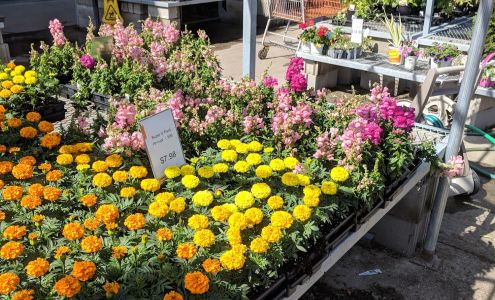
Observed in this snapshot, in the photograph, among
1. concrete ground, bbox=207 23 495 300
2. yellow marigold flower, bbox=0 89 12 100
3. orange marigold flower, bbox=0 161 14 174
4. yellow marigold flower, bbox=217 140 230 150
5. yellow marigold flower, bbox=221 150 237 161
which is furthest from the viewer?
yellow marigold flower, bbox=0 89 12 100

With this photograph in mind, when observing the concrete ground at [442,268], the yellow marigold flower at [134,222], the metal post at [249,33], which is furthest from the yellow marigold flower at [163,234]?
the metal post at [249,33]

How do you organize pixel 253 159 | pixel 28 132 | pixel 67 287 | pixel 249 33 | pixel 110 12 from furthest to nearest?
pixel 110 12
pixel 249 33
pixel 28 132
pixel 253 159
pixel 67 287

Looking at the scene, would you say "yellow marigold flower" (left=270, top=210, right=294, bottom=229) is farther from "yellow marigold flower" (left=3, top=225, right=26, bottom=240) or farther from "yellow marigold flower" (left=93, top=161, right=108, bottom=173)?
"yellow marigold flower" (left=3, top=225, right=26, bottom=240)

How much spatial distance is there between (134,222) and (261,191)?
2.03 ft

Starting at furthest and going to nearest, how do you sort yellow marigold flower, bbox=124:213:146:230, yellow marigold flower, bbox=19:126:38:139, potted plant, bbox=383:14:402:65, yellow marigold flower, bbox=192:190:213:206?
potted plant, bbox=383:14:402:65
yellow marigold flower, bbox=19:126:38:139
yellow marigold flower, bbox=192:190:213:206
yellow marigold flower, bbox=124:213:146:230

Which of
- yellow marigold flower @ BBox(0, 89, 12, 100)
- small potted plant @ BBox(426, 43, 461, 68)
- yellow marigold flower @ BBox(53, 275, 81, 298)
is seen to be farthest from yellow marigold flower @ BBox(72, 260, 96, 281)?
small potted plant @ BBox(426, 43, 461, 68)

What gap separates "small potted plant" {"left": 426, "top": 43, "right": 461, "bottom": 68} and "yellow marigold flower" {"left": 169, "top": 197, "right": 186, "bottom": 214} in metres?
5.02

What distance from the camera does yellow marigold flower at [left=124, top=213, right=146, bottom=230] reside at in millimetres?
2115

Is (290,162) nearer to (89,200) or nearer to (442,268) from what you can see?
(89,200)

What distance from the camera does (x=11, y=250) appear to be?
1905mm

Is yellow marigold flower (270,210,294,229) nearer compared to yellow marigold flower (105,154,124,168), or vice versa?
yellow marigold flower (270,210,294,229)

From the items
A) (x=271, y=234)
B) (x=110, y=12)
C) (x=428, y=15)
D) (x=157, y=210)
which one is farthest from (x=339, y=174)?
(x=428, y=15)

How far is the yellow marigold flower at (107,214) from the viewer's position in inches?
84.2

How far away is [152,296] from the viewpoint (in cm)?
181
